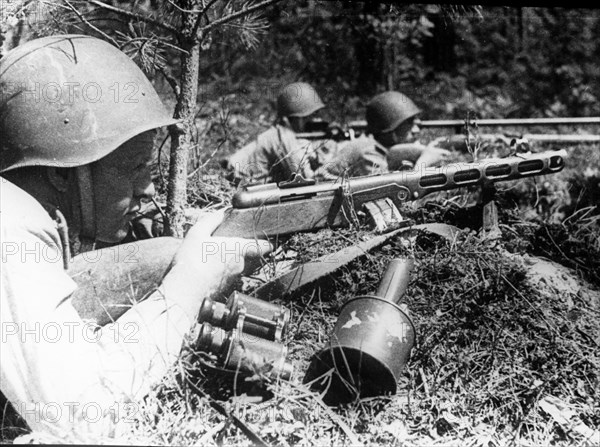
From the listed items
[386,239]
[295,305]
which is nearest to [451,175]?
[386,239]

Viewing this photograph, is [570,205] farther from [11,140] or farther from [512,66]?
[512,66]

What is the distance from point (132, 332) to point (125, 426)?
0.39 metres

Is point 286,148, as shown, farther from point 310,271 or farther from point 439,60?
point 439,60

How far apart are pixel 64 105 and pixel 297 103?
17.3 ft

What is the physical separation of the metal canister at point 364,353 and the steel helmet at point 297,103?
558cm

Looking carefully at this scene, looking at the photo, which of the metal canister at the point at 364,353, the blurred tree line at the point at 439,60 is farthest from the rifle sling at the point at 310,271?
the blurred tree line at the point at 439,60

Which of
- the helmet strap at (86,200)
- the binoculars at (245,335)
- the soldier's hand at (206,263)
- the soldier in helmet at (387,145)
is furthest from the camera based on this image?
the soldier in helmet at (387,145)

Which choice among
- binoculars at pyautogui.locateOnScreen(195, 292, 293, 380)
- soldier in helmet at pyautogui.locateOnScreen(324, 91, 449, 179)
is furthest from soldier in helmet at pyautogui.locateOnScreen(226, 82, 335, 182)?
binoculars at pyautogui.locateOnScreen(195, 292, 293, 380)

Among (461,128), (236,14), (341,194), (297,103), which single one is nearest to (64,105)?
(236,14)

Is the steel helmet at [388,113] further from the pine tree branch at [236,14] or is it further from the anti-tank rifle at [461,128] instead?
the pine tree branch at [236,14]

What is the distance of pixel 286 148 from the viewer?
7.26m

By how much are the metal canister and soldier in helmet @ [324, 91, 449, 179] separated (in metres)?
4.16

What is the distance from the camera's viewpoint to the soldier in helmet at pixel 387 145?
22.2 feet

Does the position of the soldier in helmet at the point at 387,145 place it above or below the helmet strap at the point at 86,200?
below
